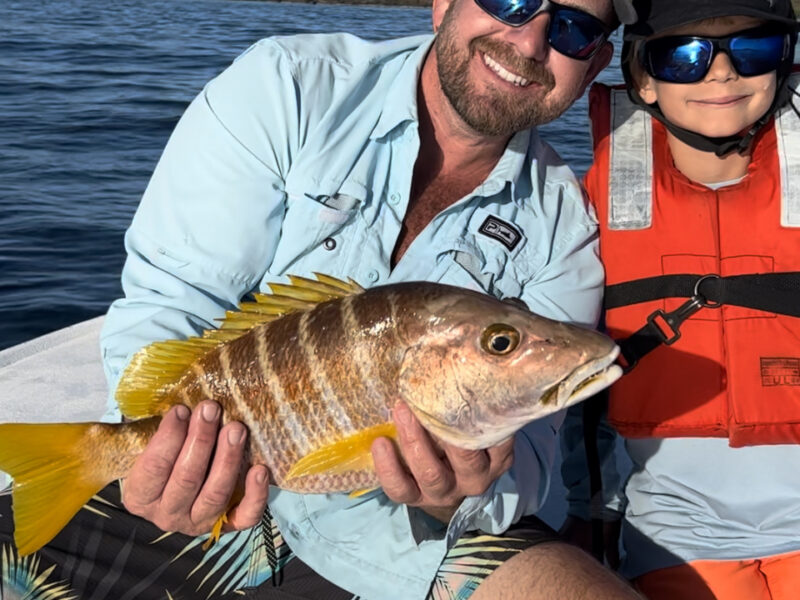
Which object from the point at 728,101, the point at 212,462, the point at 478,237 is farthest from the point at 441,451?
the point at 728,101

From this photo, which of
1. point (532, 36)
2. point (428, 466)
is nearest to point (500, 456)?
point (428, 466)

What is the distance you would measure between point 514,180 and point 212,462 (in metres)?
1.38

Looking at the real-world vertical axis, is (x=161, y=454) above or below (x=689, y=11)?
below

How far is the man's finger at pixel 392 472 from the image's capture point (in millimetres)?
2270

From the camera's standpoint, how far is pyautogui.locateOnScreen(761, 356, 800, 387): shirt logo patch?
3236 mm

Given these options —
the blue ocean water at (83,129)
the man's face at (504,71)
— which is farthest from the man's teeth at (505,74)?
the blue ocean water at (83,129)

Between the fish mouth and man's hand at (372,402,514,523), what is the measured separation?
0.83 ft

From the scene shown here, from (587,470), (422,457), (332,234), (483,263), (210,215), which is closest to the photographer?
(422,457)

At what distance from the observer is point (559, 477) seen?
402cm

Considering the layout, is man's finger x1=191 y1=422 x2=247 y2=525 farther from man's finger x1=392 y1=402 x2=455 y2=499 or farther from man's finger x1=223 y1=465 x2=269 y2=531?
man's finger x1=392 y1=402 x2=455 y2=499

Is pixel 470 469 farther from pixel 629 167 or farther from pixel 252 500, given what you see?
pixel 629 167

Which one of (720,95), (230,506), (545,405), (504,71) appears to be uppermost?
(504,71)

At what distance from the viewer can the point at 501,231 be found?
316cm

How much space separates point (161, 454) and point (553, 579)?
1.09m
